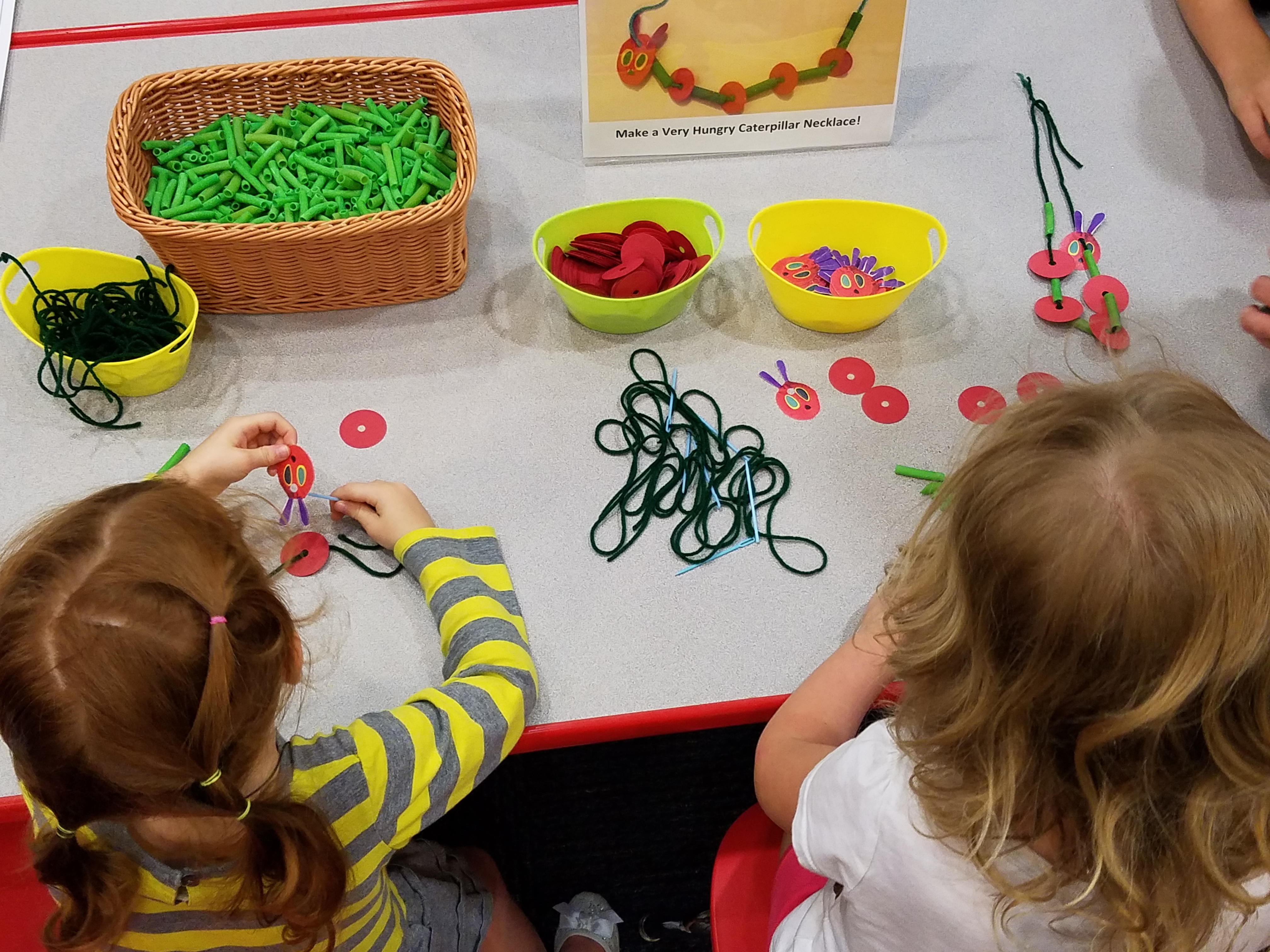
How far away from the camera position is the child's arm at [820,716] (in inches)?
32.2

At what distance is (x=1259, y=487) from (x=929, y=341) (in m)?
0.55

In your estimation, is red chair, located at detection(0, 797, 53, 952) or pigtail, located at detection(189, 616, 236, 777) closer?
pigtail, located at detection(189, 616, 236, 777)

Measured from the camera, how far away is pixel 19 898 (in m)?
0.91

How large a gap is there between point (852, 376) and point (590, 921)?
2.24 feet

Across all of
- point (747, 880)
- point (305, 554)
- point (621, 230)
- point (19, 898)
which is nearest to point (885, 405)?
point (621, 230)

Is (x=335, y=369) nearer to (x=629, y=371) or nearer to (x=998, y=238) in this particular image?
(x=629, y=371)

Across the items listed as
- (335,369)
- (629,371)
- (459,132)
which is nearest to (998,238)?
(629,371)

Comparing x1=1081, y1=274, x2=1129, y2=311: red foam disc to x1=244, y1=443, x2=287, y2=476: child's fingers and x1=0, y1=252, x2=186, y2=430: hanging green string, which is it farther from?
x1=0, y1=252, x2=186, y2=430: hanging green string

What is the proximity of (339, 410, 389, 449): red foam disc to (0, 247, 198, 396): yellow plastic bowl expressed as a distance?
0.17m

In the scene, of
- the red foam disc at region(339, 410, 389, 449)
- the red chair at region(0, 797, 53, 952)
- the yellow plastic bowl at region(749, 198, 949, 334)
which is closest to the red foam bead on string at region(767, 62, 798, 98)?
the yellow plastic bowl at region(749, 198, 949, 334)

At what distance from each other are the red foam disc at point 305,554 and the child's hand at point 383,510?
0.03 m

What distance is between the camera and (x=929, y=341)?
42.0 inches

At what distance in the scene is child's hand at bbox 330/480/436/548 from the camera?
91 cm

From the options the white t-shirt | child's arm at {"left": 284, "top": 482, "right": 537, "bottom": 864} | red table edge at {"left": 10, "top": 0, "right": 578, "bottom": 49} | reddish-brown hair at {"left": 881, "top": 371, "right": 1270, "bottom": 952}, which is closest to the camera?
reddish-brown hair at {"left": 881, "top": 371, "right": 1270, "bottom": 952}
